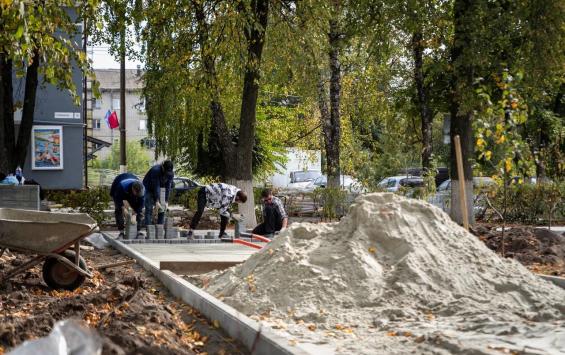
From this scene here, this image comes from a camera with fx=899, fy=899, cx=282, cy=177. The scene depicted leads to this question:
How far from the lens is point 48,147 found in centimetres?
3469

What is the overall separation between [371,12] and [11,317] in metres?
14.9

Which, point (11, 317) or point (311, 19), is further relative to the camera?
point (311, 19)

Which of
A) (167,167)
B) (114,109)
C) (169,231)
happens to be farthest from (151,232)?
(114,109)

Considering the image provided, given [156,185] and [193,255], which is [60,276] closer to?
[193,255]

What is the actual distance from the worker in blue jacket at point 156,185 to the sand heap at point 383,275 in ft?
22.8

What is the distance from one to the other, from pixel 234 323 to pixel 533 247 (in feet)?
28.2

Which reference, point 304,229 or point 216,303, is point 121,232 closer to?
point 304,229

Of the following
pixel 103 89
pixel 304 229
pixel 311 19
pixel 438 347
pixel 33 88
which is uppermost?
pixel 103 89

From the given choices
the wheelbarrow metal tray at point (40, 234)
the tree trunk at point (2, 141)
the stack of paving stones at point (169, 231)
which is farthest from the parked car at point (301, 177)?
the wheelbarrow metal tray at point (40, 234)

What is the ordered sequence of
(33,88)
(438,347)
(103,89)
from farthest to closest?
(103,89) < (33,88) < (438,347)

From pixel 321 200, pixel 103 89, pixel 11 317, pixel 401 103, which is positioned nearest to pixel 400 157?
pixel 401 103

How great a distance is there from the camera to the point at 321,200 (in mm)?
25141

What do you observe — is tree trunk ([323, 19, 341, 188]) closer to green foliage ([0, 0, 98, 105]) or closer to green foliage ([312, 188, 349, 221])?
green foliage ([312, 188, 349, 221])

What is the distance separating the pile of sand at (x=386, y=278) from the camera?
8453 mm
